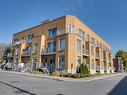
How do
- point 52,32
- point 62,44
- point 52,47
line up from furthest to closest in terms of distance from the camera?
1. point 52,32
2. point 52,47
3. point 62,44

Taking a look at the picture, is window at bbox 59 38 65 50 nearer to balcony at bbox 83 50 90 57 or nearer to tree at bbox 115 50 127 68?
balcony at bbox 83 50 90 57

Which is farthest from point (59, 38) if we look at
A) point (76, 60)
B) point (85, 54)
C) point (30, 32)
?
point (30, 32)

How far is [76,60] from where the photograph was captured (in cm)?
2777

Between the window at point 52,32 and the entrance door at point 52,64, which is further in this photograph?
the window at point 52,32

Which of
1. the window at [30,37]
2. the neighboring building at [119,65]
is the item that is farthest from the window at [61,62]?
the neighboring building at [119,65]

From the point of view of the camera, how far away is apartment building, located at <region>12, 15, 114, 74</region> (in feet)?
88.9

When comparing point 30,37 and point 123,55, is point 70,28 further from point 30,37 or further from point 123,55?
point 123,55

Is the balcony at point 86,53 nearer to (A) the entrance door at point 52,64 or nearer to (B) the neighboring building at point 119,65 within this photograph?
(A) the entrance door at point 52,64

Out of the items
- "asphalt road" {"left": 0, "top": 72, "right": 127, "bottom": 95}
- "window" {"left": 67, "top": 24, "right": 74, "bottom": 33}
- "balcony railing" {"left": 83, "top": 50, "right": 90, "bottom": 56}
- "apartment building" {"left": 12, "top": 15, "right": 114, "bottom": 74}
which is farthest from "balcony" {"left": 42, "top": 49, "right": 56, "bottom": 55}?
"asphalt road" {"left": 0, "top": 72, "right": 127, "bottom": 95}

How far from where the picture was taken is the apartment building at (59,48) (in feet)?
88.9

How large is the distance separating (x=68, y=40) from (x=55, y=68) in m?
5.81

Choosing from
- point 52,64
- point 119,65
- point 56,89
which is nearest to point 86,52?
point 52,64

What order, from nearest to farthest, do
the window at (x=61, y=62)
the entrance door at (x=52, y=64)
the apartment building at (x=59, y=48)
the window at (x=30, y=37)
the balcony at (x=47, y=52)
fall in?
the window at (x=61, y=62) → the apartment building at (x=59, y=48) → the entrance door at (x=52, y=64) → the balcony at (x=47, y=52) → the window at (x=30, y=37)

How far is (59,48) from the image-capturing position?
93.0ft
